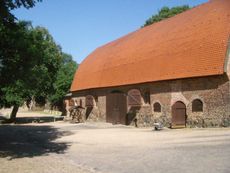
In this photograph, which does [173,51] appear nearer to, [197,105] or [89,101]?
[197,105]

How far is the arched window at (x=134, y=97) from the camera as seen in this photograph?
29.5 metres

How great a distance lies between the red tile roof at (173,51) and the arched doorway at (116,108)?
3.71 feet

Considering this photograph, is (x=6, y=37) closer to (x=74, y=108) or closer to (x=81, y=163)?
(x=81, y=163)

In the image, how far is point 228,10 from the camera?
24.2 m

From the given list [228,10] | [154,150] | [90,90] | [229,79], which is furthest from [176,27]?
[154,150]

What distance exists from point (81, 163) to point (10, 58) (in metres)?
6.70

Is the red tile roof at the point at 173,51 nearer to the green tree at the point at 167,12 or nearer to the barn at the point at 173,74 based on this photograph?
the barn at the point at 173,74

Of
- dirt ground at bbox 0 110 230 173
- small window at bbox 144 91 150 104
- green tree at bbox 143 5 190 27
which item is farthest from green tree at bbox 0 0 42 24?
green tree at bbox 143 5 190 27

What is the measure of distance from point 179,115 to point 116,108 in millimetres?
8904

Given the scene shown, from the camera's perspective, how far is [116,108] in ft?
108

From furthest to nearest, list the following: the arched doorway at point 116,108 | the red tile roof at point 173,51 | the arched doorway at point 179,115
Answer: the arched doorway at point 116,108 → the arched doorway at point 179,115 → the red tile roof at point 173,51

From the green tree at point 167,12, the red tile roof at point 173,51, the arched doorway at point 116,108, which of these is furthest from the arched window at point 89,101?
the green tree at point 167,12

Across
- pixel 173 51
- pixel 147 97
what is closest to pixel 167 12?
pixel 147 97

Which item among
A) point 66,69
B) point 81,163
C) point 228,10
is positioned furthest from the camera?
point 66,69
